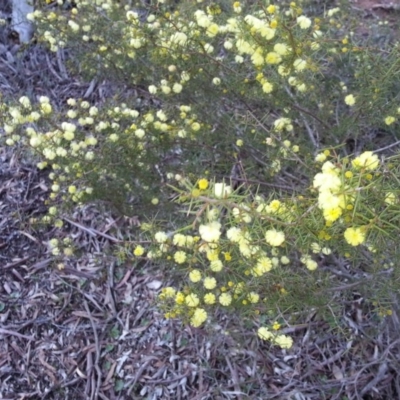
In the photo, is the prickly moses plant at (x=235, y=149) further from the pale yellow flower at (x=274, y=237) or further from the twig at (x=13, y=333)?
the twig at (x=13, y=333)

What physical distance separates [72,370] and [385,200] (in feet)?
7.06

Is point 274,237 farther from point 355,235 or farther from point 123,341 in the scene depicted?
point 123,341

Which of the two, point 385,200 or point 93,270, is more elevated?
point 385,200

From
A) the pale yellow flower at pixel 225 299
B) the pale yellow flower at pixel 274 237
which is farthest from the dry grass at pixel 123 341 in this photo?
the pale yellow flower at pixel 274 237

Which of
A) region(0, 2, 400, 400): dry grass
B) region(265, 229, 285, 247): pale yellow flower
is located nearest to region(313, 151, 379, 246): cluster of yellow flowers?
region(265, 229, 285, 247): pale yellow flower

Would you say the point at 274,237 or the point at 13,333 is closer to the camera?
the point at 274,237

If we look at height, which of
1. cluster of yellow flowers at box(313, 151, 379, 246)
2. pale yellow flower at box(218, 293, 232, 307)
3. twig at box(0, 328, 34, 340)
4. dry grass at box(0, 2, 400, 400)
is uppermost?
cluster of yellow flowers at box(313, 151, 379, 246)

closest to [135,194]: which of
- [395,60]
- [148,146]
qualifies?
[148,146]

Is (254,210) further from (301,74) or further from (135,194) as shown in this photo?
(135,194)

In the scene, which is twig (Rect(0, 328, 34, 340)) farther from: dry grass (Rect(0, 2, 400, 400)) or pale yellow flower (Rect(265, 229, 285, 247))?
pale yellow flower (Rect(265, 229, 285, 247))

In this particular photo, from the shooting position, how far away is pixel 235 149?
298 centimetres

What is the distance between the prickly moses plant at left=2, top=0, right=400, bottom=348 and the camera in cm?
156

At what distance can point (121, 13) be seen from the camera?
3.32 meters

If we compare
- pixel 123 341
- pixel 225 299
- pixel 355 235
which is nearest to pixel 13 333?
pixel 123 341
